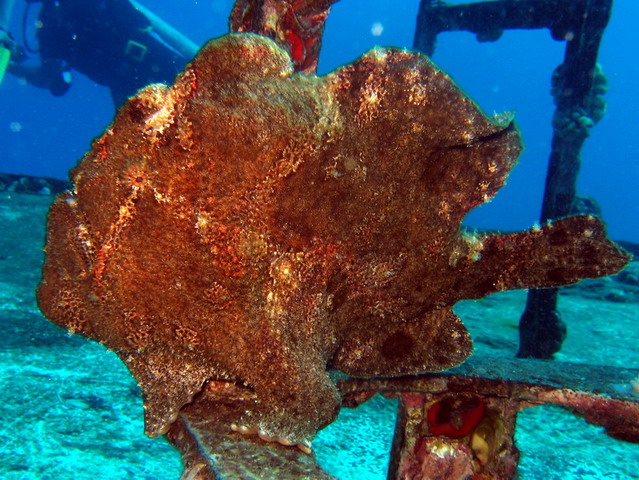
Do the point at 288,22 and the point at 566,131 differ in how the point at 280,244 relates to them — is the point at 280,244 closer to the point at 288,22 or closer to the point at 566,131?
the point at 288,22

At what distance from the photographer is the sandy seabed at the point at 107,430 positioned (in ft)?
9.91

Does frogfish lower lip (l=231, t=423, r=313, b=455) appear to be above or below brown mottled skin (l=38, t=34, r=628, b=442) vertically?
below

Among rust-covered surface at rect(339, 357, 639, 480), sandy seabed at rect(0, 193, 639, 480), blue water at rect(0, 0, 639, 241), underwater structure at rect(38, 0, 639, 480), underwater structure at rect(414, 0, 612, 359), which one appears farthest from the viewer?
blue water at rect(0, 0, 639, 241)

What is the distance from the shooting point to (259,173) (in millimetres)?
1612

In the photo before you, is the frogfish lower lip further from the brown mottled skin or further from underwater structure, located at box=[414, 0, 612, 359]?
underwater structure, located at box=[414, 0, 612, 359]

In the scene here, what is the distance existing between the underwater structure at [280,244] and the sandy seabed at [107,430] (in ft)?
5.29

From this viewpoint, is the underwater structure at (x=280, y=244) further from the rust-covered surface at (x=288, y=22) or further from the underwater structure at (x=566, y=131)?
the underwater structure at (x=566, y=131)

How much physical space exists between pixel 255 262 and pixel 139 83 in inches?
649

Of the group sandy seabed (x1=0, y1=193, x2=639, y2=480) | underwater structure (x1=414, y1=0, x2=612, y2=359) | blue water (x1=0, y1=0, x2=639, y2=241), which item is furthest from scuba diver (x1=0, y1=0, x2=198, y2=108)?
blue water (x1=0, y1=0, x2=639, y2=241)

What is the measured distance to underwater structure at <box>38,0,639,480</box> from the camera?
1.61 m

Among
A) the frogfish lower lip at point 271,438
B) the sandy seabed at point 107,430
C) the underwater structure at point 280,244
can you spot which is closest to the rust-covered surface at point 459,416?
the underwater structure at point 280,244

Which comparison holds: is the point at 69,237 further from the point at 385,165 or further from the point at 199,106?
the point at 385,165

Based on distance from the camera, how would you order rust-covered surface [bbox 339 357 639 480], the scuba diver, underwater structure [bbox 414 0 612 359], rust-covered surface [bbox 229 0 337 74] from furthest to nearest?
1. the scuba diver
2. underwater structure [bbox 414 0 612 359]
3. rust-covered surface [bbox 339 357 639 480]
4. rust-covered surface [bbox 229 0 337 74]

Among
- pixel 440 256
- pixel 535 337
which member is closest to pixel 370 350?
Result: pixel 440 256
